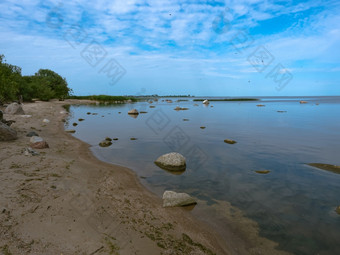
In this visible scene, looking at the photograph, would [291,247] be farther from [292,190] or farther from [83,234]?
[83,234]

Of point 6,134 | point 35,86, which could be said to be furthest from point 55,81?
point 6,134

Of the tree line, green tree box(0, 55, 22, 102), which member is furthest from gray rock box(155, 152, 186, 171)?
the tree line

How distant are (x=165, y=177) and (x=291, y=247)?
6091 mm

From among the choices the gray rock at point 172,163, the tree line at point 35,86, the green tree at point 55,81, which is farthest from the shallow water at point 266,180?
the green tree at point 55,81

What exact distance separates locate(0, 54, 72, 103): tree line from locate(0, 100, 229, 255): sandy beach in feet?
98.9

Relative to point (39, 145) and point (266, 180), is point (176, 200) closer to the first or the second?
point (266, 180)

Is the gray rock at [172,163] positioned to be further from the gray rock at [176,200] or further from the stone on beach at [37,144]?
the stone on beach at [37,144]

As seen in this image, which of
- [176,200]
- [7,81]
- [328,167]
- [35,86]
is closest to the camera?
[176,200]

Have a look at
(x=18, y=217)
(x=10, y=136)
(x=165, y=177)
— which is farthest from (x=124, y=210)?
(x=10, y=136)

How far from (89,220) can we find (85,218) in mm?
155

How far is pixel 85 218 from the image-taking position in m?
5.85

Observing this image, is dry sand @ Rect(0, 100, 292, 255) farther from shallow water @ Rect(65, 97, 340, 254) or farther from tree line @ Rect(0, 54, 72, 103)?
tree line @ Rect(0, 54, 72, 103)

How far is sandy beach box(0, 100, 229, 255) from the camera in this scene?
4.73 m

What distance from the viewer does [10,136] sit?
44.4ft
